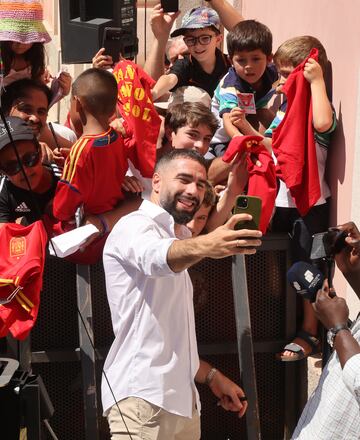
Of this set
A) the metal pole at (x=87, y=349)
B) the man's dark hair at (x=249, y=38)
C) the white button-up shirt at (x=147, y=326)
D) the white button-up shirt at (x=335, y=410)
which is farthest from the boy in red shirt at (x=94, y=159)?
the white button-up shirt at (x=335, y=410)

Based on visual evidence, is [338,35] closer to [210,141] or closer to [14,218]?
[210,141]

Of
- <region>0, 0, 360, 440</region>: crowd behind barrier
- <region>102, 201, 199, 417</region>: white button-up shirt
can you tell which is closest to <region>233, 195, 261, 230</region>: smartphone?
<region>0, 0, 360, 440</region>: crowd behind barrier

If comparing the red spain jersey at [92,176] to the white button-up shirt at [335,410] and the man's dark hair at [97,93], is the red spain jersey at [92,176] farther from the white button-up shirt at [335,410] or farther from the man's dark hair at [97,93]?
the white button-up shirt at [335,410]

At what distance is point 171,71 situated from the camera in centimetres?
705

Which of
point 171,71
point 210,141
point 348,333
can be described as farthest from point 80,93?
point 348,333

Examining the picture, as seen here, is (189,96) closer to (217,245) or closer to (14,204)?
(14,204)

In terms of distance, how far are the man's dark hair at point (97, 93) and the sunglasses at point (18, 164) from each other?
38 centimetres

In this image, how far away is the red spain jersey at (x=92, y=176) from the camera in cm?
552

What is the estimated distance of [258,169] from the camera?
5.63 m

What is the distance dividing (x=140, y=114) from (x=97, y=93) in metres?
0.31

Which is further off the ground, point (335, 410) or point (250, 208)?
point (250, 208)

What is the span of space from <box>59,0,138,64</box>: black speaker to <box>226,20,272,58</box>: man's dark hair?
2.15 ft

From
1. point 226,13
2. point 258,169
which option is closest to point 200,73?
point 226,13

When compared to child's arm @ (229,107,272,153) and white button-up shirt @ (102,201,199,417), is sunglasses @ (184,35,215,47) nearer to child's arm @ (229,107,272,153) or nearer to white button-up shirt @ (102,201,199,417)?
child's arm @ (229,107,272,153)
